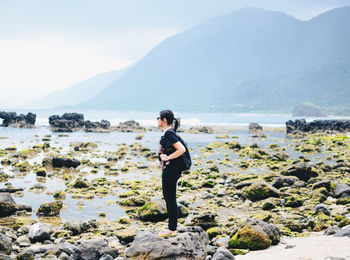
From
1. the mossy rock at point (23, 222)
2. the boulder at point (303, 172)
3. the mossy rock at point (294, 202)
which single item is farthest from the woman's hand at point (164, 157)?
the boulder at point (303, 172)

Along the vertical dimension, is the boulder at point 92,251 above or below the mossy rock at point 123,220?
above

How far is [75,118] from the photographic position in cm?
8281

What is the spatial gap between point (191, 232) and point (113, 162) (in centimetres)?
2207

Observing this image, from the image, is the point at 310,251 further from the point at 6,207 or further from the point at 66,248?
the point at 6,207

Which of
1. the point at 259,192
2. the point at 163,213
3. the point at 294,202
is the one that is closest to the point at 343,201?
the point at 294,202

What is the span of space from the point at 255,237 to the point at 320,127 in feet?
252

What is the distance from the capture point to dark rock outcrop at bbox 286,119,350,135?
76.0 m

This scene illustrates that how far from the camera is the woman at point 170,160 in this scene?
7.53 m

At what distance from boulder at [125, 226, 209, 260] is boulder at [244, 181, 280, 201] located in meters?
8.65

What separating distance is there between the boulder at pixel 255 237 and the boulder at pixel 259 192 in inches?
250

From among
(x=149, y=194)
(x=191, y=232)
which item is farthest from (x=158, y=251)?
(x=149, y=194)

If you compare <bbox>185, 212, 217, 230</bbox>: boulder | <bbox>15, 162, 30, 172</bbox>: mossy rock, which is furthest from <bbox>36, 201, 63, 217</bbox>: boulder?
<bbox>15, 162, 30, 172</bbox>: mossy rock

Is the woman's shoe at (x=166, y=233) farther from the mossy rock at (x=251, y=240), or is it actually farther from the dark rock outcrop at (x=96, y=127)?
the dark rock outcrop at (x=96, y=127)

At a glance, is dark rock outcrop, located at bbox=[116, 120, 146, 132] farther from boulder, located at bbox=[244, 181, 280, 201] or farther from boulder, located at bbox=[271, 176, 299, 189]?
→ boulder, located at bbox=[244, 181, 280, 201]
